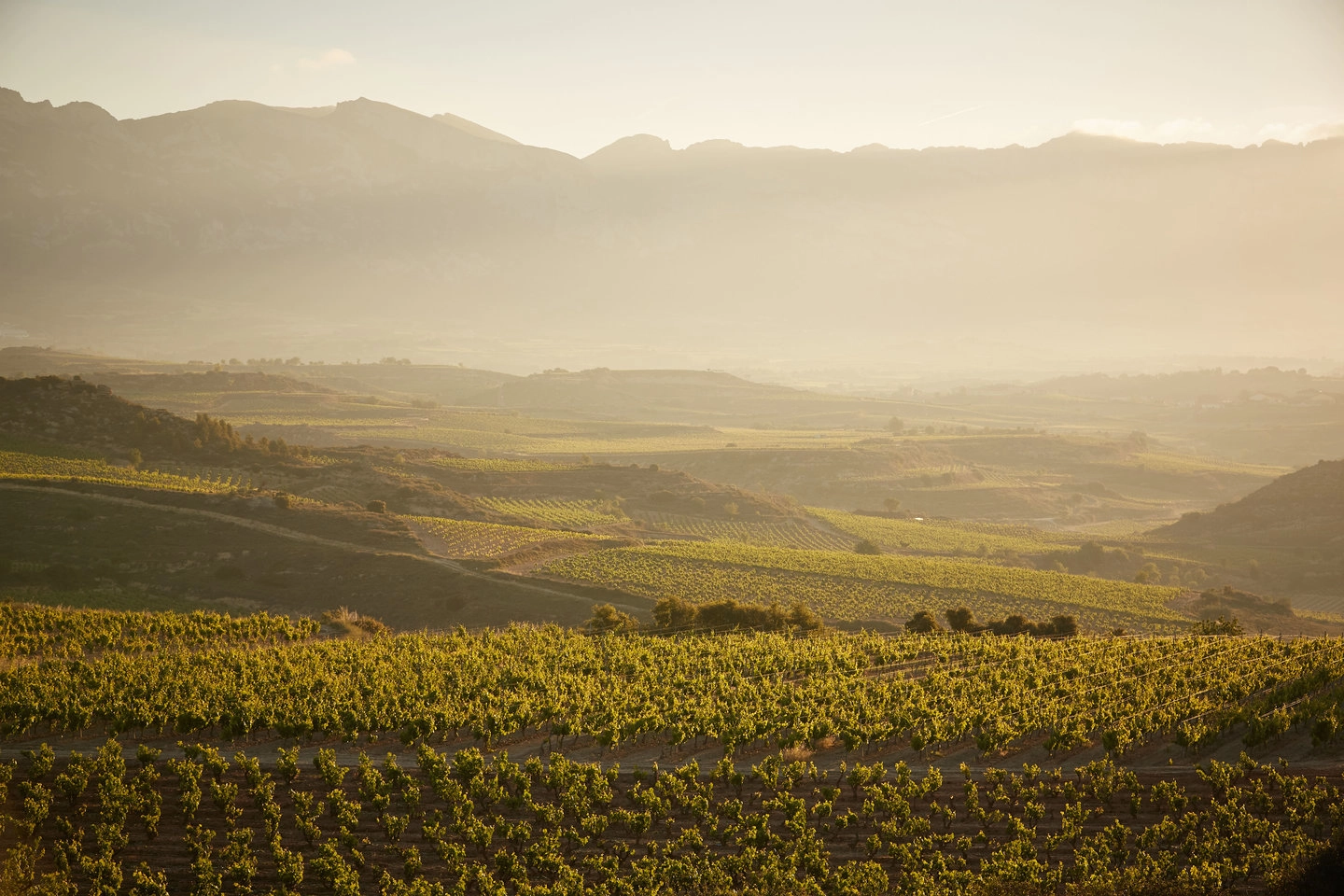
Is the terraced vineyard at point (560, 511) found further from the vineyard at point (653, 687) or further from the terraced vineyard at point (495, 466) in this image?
the vineyard at point (653, 687)

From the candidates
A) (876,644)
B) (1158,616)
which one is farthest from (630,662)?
(1158,616)

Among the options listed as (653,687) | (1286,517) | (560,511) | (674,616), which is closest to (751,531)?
(560,511)

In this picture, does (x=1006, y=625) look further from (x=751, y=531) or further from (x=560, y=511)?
(x=560, y=511)

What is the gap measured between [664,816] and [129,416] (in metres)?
115

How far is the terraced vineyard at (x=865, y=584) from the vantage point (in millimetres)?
84500

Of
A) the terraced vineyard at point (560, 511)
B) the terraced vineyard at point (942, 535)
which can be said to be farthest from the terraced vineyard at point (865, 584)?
the terraced vineyard at point (942, 535)

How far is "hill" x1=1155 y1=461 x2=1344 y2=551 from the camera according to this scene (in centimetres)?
13688

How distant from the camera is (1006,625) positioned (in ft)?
229

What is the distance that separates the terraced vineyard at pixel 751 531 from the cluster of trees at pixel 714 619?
2061 inches

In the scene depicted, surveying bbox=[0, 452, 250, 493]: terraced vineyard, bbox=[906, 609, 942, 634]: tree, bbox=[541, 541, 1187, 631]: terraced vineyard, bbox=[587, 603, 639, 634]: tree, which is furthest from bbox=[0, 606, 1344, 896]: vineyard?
bbox=[0, 452, 250, 493]: terraced vineyard

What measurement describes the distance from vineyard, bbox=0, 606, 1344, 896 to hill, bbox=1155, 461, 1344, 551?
97707 mm

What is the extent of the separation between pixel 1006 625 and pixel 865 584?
74.3 feet

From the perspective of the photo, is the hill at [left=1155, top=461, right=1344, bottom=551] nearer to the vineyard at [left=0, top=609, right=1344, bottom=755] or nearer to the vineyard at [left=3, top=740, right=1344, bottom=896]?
the vineyard at [left=0, top=609, right=1344, bottom=755]

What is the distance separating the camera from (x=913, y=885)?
28875 mm
